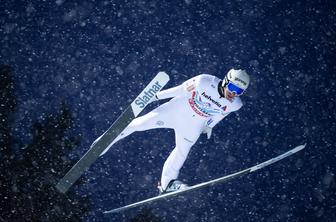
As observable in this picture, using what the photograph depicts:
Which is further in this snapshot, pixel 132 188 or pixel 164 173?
pixel 132 188

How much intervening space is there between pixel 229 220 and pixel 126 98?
9.11 ft

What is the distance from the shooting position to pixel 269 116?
7.14 meters

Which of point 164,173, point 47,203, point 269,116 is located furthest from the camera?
point 269,116

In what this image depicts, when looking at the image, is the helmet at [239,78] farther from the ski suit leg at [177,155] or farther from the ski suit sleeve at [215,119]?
the ski suit leg at [177,155]

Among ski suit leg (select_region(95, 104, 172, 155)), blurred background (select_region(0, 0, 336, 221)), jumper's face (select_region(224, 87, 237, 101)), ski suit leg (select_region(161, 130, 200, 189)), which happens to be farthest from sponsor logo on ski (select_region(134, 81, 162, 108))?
blurred background (select_region(0, 0, 336, 221))

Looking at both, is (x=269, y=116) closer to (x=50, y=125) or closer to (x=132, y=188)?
(x=132, y=188)

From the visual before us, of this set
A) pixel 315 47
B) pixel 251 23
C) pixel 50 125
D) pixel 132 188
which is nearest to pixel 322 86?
pixel 315 47

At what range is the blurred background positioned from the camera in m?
6.80

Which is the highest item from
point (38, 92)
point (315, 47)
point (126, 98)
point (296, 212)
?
point (38, 92)

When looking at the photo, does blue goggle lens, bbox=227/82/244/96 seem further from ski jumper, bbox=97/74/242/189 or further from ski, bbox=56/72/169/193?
ski, bbox=56/72/169/193

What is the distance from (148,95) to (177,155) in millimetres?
1066

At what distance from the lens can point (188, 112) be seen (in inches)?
221

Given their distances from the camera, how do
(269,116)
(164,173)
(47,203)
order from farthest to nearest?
(269,116) < (47,203) < (164,173)

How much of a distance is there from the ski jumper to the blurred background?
1.19m
